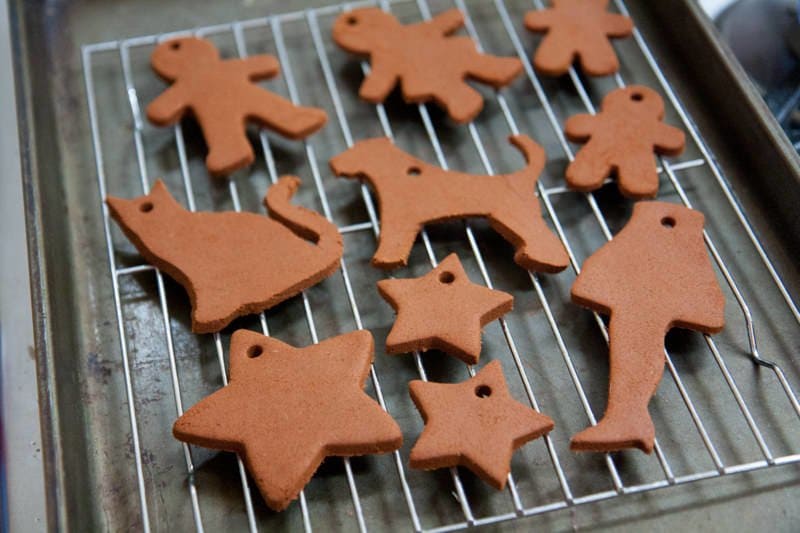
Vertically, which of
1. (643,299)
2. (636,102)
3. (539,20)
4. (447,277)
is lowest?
(643,299)

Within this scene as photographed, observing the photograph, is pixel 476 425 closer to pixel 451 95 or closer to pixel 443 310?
pixel 443 310

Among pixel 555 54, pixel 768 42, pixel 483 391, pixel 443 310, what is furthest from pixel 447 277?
pixel 768 42

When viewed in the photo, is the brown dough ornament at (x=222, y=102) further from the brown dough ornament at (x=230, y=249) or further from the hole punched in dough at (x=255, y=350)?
the hole punched in dough at (x=255, y=350)

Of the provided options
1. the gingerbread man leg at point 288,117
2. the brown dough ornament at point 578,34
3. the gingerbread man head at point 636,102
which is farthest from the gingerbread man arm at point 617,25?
the gingerbread man leg at point 288,117

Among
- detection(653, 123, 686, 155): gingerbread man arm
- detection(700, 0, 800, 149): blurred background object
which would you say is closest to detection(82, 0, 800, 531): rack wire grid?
detection(653, 123, 686, 155): gingerbread man arm

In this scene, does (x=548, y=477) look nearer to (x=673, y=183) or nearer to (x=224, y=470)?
(x=224, y=470)

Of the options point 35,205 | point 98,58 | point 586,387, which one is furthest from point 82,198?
point 586,387
